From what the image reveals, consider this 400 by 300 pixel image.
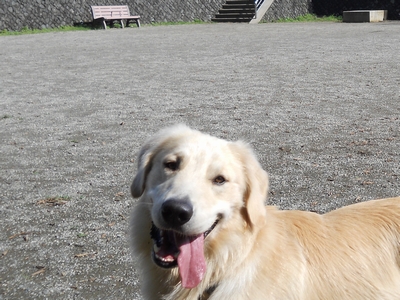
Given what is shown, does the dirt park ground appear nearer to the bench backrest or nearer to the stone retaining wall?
the stone retaining wall

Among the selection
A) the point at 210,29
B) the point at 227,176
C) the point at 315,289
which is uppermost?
the point at 227,176

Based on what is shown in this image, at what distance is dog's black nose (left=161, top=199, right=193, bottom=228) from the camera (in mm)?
2596

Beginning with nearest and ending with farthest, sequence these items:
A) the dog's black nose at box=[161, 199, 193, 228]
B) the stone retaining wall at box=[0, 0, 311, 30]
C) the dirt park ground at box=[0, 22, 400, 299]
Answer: the dog's black nose at box=[161, 199, 193, 228]
the dirt park ground at box=[0, 22, 400, 299]
the stone retaining wall at box=[0, 0, 311, 30]

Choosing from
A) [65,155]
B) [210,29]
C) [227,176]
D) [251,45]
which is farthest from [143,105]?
[210,29]

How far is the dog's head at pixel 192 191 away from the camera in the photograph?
8.75ft

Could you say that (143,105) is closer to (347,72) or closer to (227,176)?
(347,72)

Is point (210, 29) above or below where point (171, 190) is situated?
below

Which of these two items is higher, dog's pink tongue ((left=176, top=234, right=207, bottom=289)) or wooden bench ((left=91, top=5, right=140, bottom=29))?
dog's pink tongue ((left=176, top=234, right=207, bottom=289))

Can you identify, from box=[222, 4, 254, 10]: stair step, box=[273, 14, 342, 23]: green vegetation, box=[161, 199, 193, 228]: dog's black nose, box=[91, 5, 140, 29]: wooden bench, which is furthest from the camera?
box=[273, 14, 342, 23]: green vegetation

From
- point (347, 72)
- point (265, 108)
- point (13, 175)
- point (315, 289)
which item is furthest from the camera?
point (347, 72)

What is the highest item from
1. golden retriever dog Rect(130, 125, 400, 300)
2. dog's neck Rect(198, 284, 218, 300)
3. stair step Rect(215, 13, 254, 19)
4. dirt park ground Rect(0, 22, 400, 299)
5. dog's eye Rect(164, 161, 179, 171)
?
dog's eye Rect(164, 161, 179, 171)

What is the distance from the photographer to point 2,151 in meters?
7.01

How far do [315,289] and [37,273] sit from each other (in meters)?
2.25

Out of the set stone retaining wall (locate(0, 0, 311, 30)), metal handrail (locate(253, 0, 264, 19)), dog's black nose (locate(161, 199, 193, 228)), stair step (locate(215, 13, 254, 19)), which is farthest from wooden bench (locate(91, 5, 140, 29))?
dog's black nose (locate(161, 199, 193, 228))
